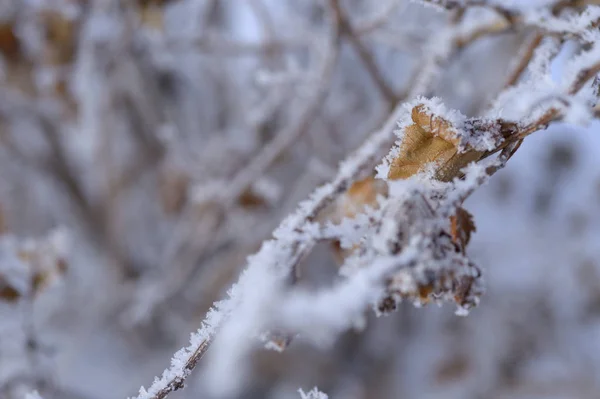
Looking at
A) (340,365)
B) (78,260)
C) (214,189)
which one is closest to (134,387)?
(78,260)

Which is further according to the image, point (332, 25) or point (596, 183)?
point (596, 183)

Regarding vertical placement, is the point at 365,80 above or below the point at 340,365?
above

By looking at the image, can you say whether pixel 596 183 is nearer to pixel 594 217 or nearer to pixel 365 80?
pixel 594 217

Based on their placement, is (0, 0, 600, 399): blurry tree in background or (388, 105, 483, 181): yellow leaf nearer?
(388, 105, 483, 181): yellow leaf

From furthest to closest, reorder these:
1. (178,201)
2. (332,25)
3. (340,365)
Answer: (340,365) < (178,201) < (332,25)

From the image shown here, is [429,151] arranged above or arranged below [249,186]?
below

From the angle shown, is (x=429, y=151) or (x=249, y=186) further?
(x=249, y=186)

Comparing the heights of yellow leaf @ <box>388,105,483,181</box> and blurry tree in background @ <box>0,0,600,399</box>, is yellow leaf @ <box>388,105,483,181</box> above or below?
below

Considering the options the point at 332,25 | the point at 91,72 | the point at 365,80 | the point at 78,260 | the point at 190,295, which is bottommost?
the point at 332,25
